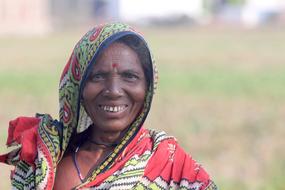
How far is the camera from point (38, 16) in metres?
64.9

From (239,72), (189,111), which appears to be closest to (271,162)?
(189,111)

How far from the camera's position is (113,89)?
3.77 meters

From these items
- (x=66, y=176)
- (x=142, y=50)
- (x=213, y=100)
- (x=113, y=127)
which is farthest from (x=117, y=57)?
(x=213, y=100)

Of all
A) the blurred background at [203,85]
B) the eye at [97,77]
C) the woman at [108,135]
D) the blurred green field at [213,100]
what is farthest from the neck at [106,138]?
the blurred background at [203,85]

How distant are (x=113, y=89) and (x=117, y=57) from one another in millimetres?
119

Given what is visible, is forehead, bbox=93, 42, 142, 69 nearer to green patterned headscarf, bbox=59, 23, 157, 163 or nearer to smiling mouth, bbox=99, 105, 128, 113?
green patterned headscarf, bbox=59, 23, 157, 163

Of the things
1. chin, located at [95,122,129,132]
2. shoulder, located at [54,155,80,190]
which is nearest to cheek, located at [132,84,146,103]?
chin, located at [95,122,129,132]

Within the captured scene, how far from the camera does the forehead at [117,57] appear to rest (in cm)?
378

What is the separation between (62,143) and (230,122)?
10620mm

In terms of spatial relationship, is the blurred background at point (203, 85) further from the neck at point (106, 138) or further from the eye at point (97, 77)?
the eye at point (97, 77)

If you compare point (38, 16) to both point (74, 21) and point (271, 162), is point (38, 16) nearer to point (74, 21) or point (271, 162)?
point (74, 21)

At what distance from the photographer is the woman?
3.76 m

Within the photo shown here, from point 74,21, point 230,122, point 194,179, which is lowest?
point 74,21

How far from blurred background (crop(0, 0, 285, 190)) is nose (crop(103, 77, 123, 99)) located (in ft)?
13.5
